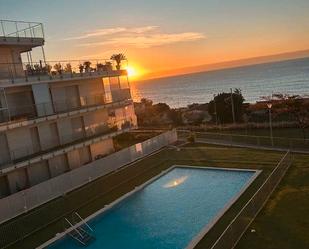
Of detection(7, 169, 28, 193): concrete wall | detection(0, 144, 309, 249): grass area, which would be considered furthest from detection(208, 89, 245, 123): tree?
detection(7, 169, 28, 193): concrete wall

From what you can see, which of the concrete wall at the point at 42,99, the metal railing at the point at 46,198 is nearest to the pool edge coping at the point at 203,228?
the metal railing at the point at 46,198

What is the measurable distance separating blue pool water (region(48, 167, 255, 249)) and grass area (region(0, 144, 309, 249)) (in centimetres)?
113

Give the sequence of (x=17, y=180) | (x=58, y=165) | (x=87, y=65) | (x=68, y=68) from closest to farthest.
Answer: (x=17, y=180) < (x=58, y=165) < (x=68, y=68) < (x=87, y=65)

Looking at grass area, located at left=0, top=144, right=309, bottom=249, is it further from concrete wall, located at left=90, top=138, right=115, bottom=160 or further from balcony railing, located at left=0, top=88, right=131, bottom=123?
balcony railing, located at left=0, top=88, right=131, bottom=123

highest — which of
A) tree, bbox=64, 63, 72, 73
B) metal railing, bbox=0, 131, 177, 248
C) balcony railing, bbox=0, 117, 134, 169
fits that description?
tree, bbox=64, 63, 72, 73

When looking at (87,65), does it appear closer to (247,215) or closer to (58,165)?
(58,165)

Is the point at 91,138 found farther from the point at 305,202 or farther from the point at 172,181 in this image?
the point at 305,202

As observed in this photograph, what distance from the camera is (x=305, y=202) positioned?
21062 millimetres

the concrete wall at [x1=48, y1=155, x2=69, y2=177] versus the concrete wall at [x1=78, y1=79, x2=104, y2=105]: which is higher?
the concrete wall at [x1=78, y1=79, x2=104, y2=105]

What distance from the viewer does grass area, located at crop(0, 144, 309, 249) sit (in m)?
18.4

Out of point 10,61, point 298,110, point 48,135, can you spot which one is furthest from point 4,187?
point 298,110

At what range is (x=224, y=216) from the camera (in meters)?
20.8

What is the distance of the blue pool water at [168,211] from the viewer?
67.1ft

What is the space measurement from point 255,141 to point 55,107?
17.9 meters
